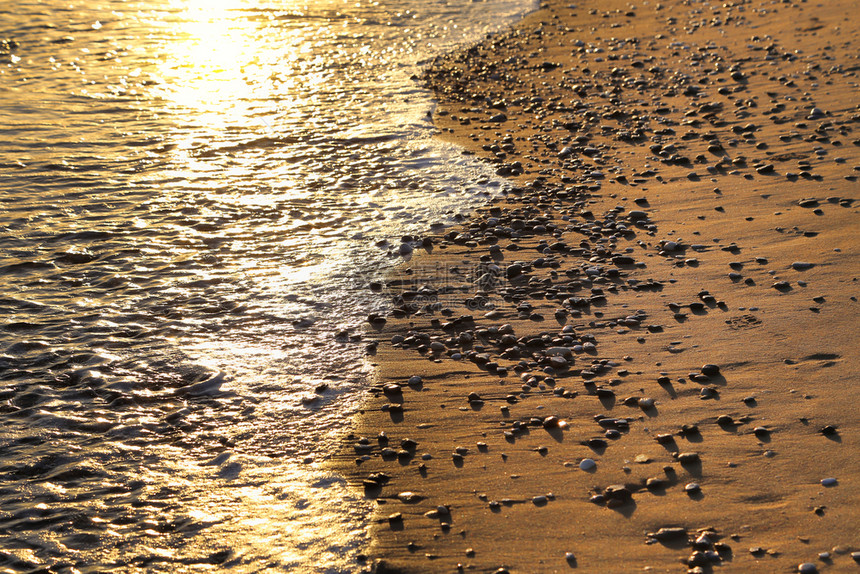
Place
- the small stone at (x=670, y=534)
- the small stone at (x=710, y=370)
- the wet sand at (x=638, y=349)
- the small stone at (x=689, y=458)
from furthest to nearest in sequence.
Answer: the small stone at (x=710, y=370), the small stone at (x=689, y=458), the wet sand at (x=638, y=349), the small stone at (x=670, y=534)

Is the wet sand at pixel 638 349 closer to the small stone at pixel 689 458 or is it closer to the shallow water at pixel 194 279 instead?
the small stone at pixel 689 458

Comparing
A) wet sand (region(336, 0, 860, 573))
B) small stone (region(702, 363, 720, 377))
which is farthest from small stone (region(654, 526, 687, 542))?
small stone (region(702, 363, 720, 377))

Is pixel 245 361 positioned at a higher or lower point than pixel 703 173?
lower

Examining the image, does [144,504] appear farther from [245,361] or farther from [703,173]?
[703,173]

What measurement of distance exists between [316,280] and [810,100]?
639 centimetres

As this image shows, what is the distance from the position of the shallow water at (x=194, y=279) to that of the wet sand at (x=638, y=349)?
0.48m

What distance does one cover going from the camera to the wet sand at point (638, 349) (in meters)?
3.54


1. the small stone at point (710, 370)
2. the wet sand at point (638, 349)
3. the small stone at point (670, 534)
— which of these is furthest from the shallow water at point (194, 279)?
the small stone at point (710, 370)

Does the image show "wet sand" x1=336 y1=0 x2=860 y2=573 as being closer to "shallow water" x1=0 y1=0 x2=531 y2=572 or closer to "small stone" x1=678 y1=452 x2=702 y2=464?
"small stone" x1=678 y1=452 x2=702 y2=464

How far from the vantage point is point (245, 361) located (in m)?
5.17

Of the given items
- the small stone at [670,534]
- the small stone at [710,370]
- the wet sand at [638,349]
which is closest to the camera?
the small stone at [670,534]

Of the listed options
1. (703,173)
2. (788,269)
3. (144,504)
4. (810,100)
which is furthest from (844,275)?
(144,504)

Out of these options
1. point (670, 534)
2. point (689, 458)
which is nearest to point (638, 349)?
point (689, 458)

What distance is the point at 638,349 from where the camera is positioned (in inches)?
194
